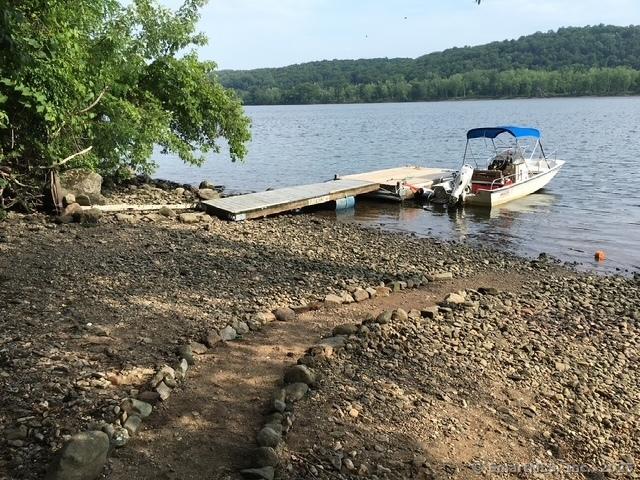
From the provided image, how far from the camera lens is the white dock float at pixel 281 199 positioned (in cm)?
1662

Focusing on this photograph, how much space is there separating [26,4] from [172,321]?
5.58 m

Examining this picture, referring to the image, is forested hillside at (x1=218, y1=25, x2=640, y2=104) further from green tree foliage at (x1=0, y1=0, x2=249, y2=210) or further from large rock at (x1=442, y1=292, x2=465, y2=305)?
large rock at (x1=442, y1=292, x2=465, y2=305)

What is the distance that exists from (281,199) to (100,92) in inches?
247

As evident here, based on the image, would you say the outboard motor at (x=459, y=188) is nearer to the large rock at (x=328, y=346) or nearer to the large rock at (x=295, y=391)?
the large rock at (x=328, y=346)

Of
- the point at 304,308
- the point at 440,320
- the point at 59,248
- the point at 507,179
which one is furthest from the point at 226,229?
the point at 507,179

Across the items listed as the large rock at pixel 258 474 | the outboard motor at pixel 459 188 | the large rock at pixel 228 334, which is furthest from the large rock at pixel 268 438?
the outboard motor at pixel 459 188

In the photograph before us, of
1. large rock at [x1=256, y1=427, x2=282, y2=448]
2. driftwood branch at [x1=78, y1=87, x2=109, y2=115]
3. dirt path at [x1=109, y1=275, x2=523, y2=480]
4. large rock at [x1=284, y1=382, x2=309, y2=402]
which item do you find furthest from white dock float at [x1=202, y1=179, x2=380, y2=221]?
large rock at [x1=256, y1=427, x2=282, y2=448]

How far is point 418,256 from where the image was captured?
1329cm

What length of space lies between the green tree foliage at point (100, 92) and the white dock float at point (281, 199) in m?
2.62

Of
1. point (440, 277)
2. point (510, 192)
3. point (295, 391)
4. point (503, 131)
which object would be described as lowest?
point (510, 192)

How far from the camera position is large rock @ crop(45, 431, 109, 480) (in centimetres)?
393

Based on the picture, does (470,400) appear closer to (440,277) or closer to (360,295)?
(360,295)

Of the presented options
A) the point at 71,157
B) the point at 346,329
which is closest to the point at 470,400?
the point at 346,329

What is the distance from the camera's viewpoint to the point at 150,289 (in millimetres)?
8719
